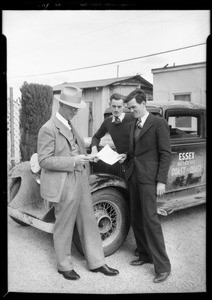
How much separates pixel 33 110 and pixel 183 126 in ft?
6.51

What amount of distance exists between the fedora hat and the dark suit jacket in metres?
0.69

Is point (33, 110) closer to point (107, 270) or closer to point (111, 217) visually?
point (111, 217)

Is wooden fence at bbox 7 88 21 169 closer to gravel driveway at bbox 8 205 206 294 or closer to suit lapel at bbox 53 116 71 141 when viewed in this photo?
suit lapel at bbox 53 116 71 141

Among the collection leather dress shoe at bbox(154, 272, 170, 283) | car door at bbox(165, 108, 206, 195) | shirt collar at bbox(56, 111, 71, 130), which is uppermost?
shirt collar at bbox(56, 111, 71, 130)

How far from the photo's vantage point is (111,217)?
4.49m

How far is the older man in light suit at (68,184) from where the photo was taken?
12.7 feet

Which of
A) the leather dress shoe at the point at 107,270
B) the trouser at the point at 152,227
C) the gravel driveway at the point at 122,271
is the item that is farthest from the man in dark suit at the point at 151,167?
the leather dress shoe at the point at 107,270

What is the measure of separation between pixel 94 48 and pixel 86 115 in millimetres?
693

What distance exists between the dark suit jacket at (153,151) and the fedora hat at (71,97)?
0.69m

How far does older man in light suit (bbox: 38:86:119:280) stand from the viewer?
386 centimetres

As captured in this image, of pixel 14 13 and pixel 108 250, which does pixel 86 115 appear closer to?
pixel 14 13

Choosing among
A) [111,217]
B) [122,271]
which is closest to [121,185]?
[111,217]

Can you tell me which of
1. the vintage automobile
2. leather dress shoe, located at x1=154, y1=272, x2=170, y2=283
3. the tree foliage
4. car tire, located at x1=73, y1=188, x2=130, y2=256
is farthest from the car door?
the tree foliage

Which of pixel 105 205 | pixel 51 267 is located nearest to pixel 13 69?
pixel 105 205
